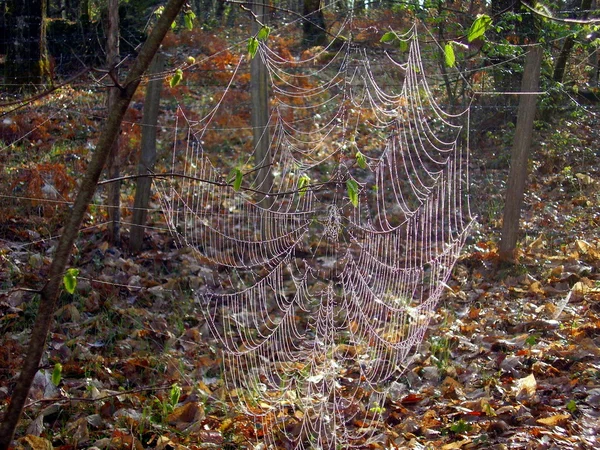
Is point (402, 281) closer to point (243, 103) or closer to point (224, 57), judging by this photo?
point (243, 103)

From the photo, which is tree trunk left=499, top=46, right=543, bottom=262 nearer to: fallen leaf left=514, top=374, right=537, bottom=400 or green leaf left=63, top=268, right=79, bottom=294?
fallen leaf left=514, top=374, right=537, bottom=400

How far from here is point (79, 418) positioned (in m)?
4.61

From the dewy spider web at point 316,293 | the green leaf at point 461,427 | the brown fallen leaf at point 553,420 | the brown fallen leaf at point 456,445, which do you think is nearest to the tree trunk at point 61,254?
the dewy spider web at point 316,293

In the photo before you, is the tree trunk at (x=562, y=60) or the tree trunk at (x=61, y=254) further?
the tree trunk at (x=562, y=60)

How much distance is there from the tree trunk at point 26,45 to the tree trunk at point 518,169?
21.8 feet

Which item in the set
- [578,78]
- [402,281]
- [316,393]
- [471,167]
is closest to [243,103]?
[471,167]

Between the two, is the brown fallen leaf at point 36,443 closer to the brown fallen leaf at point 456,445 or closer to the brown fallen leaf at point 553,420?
the brown fallen leaf at point 456,445

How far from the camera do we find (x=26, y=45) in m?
10.2

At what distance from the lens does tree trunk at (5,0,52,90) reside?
10086 millimetres

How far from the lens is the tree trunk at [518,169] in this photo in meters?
7.55

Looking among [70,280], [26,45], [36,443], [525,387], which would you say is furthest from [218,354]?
[26,45]

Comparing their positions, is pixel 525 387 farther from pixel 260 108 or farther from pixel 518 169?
pixel 260 108

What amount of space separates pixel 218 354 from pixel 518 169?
13.2 ft

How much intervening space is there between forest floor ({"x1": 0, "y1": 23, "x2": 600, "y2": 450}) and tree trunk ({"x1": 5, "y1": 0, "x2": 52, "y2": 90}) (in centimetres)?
217
